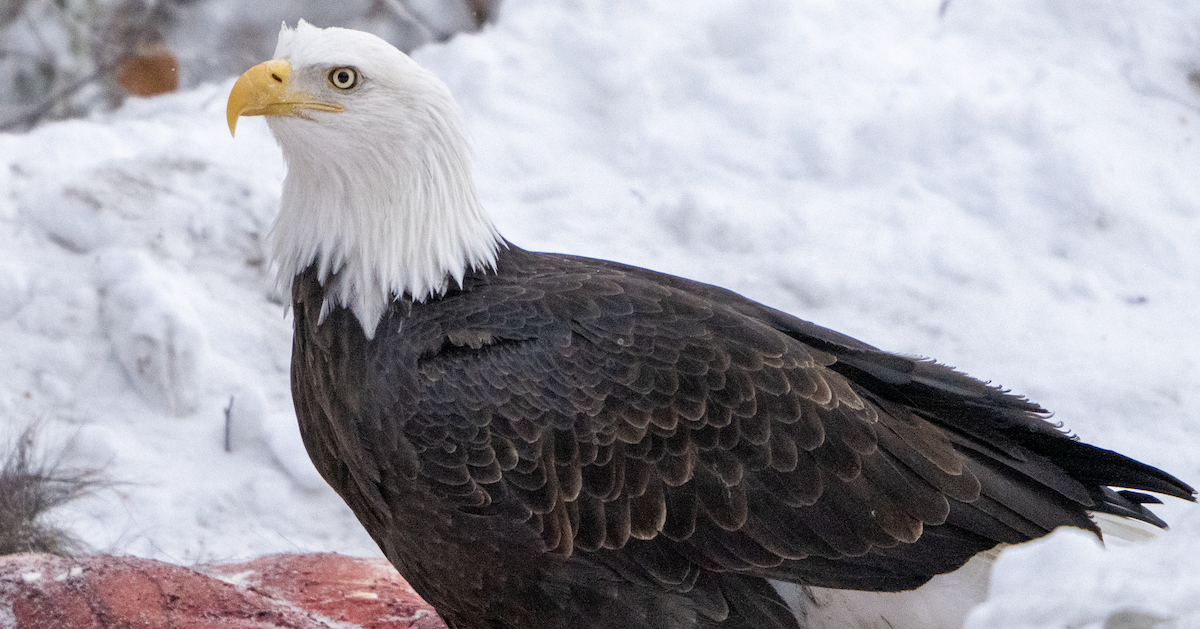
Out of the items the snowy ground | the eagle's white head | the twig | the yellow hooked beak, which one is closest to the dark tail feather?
the snowy ground

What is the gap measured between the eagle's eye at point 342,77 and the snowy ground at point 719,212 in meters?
1.26

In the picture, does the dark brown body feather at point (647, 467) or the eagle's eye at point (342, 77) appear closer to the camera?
the dark brown body feather at point (647, 467)

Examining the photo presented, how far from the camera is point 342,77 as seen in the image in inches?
114

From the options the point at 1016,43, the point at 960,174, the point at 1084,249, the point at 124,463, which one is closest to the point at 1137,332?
the point at 1084,249

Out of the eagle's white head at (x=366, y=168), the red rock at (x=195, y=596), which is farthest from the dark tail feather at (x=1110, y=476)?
the red rock at (x=195, y=596)

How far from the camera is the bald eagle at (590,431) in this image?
108 inches

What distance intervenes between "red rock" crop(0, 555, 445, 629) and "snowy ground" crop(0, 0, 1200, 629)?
55 centimetres

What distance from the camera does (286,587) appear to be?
3.57m

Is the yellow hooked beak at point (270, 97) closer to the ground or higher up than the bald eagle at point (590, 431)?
higher up

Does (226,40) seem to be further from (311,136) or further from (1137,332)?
(1137,332)

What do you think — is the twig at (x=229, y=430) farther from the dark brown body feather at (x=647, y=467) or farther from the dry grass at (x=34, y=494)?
the dark brown body feather at (x=647, y=467)

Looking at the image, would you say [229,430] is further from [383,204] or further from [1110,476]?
[1110,476]

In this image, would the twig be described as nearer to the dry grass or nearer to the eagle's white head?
the dry grass

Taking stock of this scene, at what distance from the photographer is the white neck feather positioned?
2936 millimetres
